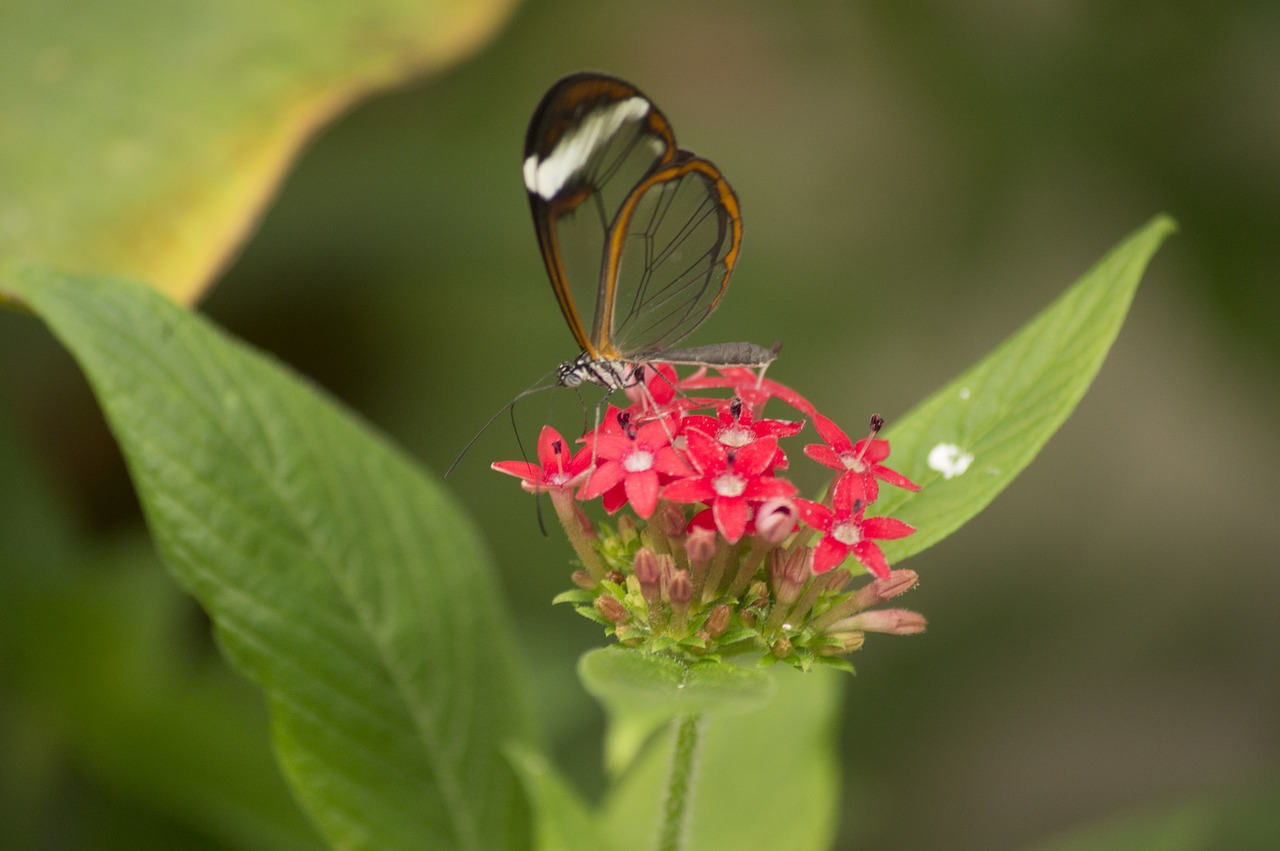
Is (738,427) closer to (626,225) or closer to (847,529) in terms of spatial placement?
(847,529)

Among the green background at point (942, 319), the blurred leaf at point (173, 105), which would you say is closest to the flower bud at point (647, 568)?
the blurred leaf at point (173, 105)

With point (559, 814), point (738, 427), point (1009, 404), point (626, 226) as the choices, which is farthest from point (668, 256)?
point (559, 814)

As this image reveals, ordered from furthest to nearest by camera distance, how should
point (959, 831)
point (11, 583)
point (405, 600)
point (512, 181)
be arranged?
point (959, 831) → point (512, 181) → point (11, 583) → point (405, 600)

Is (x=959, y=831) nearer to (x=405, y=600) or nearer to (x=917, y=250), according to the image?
(x=917, y=250)

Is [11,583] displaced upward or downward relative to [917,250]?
downward

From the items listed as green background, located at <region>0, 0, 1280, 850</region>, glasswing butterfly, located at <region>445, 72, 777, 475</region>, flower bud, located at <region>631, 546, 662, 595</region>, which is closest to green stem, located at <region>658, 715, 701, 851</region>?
flower bud, located at <region>631, 546, 662, 595</region>

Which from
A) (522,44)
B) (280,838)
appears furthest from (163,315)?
(522,44)

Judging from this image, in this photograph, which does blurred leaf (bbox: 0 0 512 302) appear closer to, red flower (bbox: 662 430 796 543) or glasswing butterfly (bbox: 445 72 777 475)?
glasswing butterfly (bbox: 445 72 777 475)
